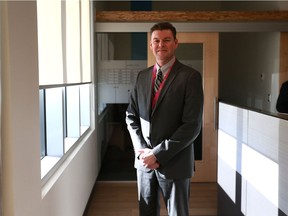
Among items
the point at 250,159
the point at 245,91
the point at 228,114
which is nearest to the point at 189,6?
the point at 245,91

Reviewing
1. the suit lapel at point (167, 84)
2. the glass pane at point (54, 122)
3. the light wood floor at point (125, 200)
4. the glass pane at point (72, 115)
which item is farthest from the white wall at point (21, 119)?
the light wood floor at point (125, 200)

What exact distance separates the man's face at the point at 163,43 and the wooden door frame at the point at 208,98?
2.34 meters

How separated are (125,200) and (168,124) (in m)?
2.10

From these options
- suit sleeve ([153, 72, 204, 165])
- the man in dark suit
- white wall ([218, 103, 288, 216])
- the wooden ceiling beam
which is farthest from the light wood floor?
the wooden ceiling beam

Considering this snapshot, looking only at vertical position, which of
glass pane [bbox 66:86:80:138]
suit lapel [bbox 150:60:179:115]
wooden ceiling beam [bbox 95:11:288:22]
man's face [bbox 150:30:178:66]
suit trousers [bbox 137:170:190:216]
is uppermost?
wooden ceiling beam [bbox 95:11:288:22]

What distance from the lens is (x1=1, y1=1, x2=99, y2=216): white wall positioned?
126 cm

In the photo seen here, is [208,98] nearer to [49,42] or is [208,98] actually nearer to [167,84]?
[167,84]

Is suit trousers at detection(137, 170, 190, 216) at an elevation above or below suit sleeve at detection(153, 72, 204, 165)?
below

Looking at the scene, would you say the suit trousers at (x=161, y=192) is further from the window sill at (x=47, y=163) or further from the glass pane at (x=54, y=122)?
the glass pane at (x=54, y=122)

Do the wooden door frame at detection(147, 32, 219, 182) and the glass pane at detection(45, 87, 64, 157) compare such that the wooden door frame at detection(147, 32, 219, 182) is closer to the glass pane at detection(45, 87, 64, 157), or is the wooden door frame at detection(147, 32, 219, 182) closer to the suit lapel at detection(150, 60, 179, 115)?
the glass pane at detection(45, 87, 64, 157)

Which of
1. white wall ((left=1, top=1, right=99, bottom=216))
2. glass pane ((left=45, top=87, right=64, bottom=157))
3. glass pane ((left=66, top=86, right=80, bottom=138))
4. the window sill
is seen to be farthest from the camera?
glass pane ((left=66, top=86, right=80, bottom=138))

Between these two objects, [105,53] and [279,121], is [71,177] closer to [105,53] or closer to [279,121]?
[279,121]

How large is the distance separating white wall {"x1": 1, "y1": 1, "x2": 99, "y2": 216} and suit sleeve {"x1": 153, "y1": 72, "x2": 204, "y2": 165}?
678 mm

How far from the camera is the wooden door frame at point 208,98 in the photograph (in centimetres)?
416
